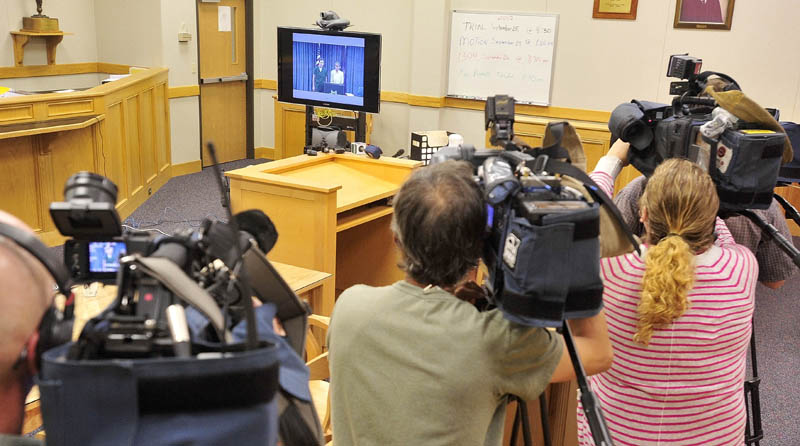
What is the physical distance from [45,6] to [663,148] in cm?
660

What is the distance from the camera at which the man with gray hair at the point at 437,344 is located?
1.23 meters

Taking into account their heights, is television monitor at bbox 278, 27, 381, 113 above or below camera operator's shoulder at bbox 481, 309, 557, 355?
above

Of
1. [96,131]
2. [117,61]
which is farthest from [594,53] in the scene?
[117,61]

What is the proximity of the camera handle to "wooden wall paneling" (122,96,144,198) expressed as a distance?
550 centimetres

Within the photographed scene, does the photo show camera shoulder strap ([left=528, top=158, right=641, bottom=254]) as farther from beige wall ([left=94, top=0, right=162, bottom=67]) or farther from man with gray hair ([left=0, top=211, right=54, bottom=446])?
beige wall ([left=94, top=0, right=162, bottom=67])

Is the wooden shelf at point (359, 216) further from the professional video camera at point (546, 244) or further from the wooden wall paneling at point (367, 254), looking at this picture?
the professional video camera at point (546, 244)

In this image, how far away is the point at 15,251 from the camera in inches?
31.0

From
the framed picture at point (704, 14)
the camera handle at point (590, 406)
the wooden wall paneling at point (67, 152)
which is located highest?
the framed picture at point (704, 14)

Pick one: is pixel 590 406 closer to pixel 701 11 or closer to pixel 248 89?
pixel 701 11

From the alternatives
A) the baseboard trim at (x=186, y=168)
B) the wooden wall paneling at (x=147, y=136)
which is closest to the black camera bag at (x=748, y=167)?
the wooden wall paneling at (x=147, y=136)

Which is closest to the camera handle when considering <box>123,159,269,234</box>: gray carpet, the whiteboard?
<box>123,159,269,234</box>: gray carpet

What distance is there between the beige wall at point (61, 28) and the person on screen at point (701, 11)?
552cm

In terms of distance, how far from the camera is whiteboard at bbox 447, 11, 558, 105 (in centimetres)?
657

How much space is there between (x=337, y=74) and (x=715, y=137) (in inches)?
142
